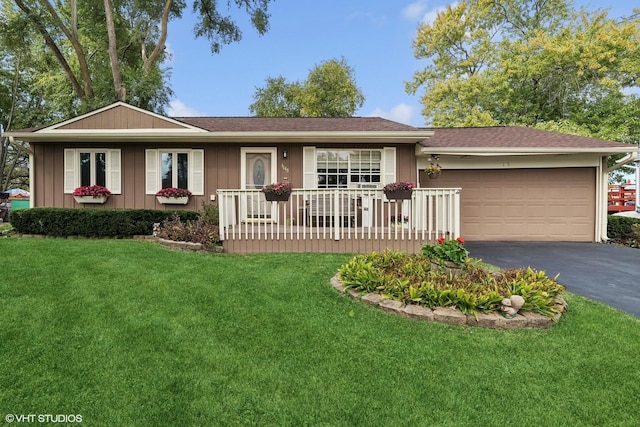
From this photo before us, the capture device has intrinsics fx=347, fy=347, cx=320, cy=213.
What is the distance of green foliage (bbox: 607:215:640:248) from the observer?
338 inches

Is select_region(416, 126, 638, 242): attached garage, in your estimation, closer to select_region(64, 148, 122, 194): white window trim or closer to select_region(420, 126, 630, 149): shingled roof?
select_region(420, 126, 630, 149): shingled roof

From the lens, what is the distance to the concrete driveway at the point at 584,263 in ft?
14.5

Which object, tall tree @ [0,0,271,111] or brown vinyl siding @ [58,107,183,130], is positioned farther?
tall tree @ [0,0,271,111]

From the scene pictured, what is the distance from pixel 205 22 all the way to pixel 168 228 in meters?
13.2

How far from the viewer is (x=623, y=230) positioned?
897 centimetres

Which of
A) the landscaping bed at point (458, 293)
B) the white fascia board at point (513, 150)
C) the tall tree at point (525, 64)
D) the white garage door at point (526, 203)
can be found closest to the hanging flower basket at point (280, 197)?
the landscaping bed at point (458, 293)

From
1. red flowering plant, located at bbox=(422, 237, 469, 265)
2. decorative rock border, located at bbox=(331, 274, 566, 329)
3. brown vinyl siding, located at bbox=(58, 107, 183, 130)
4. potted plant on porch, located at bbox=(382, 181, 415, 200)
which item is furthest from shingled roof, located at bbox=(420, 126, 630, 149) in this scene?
brown vinyl siding, located at bbox=(58, 107, 183, 130)

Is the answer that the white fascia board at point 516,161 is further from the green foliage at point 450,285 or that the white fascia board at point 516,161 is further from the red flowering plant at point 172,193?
the red flowering plant at point 172,193

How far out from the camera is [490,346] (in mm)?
2867

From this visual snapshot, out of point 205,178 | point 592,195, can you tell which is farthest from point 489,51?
point 205,178

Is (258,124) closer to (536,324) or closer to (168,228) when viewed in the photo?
(168,228)

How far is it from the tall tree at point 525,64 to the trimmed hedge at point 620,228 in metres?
6.63

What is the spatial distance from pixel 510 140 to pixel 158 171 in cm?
905

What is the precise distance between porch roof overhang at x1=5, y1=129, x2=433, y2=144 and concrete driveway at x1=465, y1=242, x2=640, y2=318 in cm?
312
